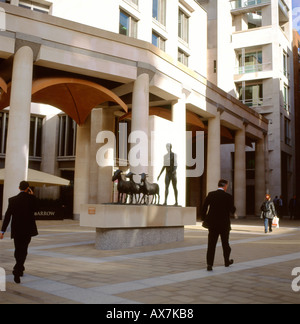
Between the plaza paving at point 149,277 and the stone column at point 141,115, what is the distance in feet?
35.1

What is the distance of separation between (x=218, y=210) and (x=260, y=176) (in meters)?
33.8

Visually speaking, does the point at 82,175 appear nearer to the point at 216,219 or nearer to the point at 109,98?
the point at 109,98

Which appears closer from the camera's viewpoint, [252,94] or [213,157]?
[213,157]

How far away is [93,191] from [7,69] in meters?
10.3

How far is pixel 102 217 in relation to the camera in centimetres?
1166

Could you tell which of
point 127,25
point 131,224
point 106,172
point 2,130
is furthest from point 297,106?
point 131,224

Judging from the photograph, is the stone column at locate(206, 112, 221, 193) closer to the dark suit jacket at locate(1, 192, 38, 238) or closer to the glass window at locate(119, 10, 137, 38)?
the glass window at locate(119, 10, 137, 38)

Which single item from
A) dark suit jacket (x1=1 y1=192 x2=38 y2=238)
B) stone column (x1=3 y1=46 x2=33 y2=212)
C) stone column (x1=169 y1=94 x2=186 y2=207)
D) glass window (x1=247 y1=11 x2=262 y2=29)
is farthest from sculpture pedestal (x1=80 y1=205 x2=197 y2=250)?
glass window (x1=247 y1=11 x2=262 y2=29)

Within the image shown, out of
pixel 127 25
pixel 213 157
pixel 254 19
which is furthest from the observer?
pixel 254 19

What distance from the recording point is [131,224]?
491 inches

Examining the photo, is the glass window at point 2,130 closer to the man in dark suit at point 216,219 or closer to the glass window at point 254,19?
the man in dark suit at point 216,219

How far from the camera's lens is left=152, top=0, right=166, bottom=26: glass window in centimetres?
3534
